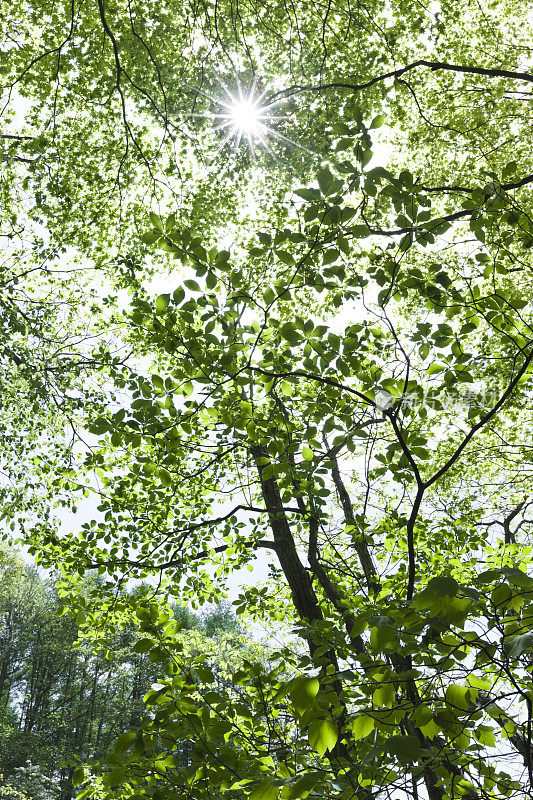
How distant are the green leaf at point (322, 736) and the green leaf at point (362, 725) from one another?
13 cm

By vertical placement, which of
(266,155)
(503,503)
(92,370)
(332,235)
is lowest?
(332,235)

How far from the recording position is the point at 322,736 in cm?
129

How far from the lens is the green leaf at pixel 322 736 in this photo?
1280 mm

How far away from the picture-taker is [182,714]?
1.84 meters

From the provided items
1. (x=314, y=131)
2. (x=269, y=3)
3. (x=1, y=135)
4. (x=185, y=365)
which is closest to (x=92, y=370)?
(x=1, y=135)

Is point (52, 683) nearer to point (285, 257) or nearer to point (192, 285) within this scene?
point (192, 285)

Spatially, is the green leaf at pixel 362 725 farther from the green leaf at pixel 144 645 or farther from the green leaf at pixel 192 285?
the green leaf at pixel 192 285

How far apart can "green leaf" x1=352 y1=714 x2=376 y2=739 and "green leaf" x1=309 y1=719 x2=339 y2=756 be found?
0.13m

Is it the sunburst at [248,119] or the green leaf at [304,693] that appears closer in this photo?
the green leaf at [304,693]

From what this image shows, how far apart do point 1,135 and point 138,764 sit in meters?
7.90

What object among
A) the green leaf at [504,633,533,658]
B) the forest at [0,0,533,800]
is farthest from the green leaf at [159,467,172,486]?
the green leaf at [504,633,533,658]

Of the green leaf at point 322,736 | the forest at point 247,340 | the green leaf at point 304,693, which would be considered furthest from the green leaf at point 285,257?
the green leaf at point 322,736

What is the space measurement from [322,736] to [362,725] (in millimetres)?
211

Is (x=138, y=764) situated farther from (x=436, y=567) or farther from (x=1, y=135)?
(x=1, y=135)
